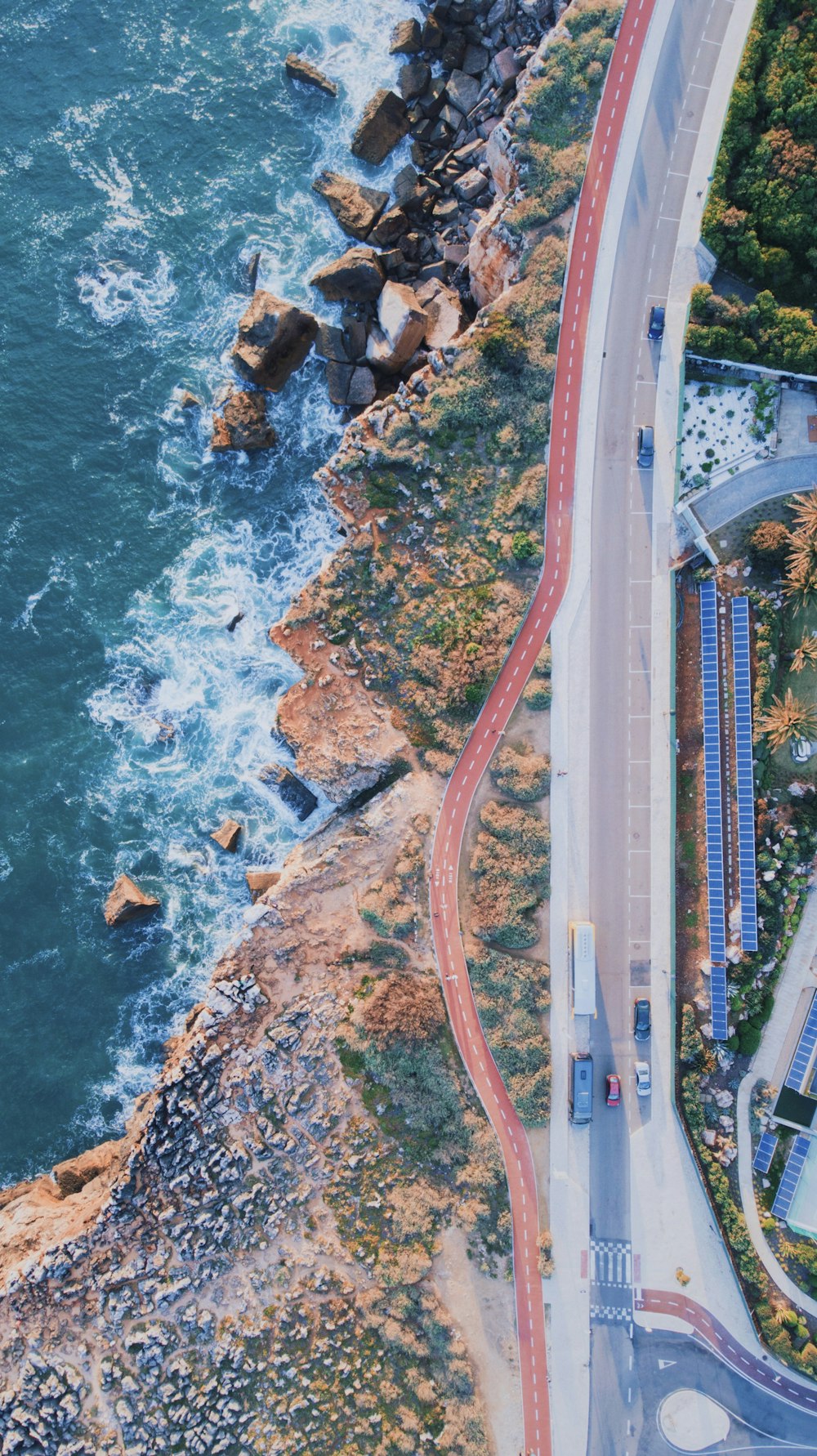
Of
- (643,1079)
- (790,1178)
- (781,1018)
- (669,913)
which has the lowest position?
(790,1178)

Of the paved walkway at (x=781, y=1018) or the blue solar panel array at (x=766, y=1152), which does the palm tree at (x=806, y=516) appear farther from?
the blue solar panel array at (x=766, y=1152)

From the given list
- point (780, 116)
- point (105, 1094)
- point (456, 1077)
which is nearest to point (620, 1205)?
point (456, 1077)

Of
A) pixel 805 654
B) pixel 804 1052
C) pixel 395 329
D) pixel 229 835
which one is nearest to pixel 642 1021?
pixel 804 1052

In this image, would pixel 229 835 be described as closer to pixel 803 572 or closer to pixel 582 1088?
pixel 582 1088

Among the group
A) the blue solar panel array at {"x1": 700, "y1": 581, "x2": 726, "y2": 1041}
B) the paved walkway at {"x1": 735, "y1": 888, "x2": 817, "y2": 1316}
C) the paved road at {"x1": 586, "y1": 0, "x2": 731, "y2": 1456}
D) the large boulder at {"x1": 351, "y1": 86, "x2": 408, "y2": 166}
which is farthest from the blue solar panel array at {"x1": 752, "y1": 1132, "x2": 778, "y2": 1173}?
the large boulder at {"x1": 351, "y1": 86, "x2": 408, "y2": 166}

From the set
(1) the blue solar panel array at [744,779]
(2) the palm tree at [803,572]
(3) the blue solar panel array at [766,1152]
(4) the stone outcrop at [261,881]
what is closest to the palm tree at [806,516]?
(2) the palm tree at [803,572]

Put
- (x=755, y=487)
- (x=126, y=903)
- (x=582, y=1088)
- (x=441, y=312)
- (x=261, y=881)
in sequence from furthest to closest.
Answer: (x=261, y=881)
(x=441, y=312)
(x=126, y=903)
(x=755, y=487)
(x=582, y=1088)

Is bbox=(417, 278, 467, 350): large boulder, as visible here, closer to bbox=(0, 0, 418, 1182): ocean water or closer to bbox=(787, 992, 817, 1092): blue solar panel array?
bbox=(0, 0, 418, 1182): ocean water
